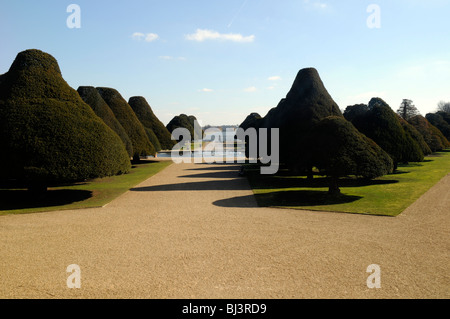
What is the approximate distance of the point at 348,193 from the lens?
18.6 metres

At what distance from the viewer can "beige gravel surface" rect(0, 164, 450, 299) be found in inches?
290

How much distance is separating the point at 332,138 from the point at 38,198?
17.2 metres

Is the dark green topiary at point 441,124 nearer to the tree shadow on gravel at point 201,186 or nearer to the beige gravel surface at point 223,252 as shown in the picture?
the beige gravel surface at point 223,252

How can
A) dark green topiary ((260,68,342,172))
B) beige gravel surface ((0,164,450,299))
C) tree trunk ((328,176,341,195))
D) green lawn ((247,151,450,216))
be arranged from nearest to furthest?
beige gravel surface ((0,164,450,299)) → green lawn ((247,151,450,216)) → tree trunk ((328,176,341,195)) → dark green topiary ((260,68,342,172))

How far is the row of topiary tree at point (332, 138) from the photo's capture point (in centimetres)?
1664

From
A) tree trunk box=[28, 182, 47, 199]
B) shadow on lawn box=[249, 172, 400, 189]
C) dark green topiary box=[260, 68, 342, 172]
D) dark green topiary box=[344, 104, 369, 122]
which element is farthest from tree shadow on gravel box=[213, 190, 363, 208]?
dark green topiary box=[344, 104, 369, 122]

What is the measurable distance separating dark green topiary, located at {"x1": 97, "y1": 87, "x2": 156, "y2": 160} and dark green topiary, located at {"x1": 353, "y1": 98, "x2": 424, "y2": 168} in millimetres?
21624

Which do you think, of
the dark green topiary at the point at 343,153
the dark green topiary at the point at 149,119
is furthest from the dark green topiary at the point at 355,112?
the dark green topiary at the point at 149,119

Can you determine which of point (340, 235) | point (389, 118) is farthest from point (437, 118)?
point (340, 235)

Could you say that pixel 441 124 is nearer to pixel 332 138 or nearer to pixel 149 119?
pixel 149 119

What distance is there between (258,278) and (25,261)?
6.89 m

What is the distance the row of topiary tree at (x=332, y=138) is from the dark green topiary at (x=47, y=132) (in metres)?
11.7

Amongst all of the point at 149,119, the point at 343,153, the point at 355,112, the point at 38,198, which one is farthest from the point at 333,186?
the point at 149,119

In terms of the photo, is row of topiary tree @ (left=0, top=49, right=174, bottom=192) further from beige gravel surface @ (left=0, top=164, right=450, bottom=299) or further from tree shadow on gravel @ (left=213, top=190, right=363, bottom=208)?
tree shadow on gravel @ (left=213, top=190, right=363, bottom=208)
